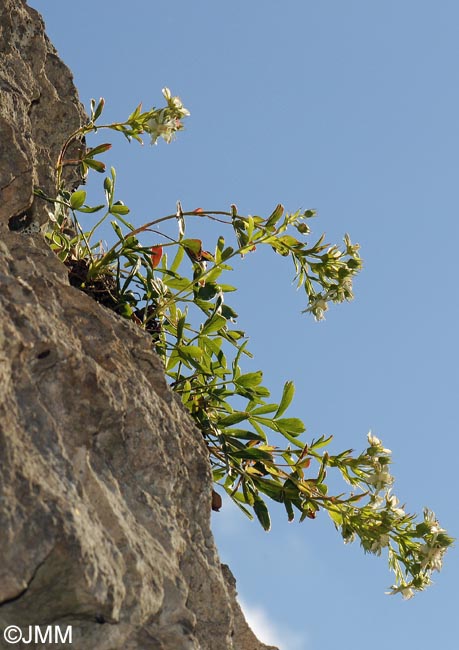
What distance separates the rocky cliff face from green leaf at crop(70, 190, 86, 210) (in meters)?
0.52

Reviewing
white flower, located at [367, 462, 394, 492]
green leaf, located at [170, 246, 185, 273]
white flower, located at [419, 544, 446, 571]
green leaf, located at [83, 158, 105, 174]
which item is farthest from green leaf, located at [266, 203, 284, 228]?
white flower, located at [419, 544, 446, 571]

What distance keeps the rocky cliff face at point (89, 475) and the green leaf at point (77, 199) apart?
20.5 inches

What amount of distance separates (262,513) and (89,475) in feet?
4.19

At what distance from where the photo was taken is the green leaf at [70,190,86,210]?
348 centimetres

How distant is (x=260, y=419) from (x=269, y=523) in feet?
1.26

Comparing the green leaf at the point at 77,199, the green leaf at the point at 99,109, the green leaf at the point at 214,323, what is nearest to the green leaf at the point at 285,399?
the green leaf at the point at 214,323

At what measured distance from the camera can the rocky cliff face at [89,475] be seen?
195 centimetres

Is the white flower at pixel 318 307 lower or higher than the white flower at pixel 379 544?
higher

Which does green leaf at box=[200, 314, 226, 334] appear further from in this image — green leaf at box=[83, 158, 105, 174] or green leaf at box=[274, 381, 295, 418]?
green leaf at box=[83, 158, 105, 174]

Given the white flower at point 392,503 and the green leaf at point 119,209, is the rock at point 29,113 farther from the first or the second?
the white flower at point 392,503

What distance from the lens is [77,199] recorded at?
349 cm

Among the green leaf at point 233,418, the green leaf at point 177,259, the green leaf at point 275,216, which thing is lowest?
the green leaf at point 233,418

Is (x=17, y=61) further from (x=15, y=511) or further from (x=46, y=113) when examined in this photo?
(x=15, y=511)

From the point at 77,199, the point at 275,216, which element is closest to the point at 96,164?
the point at 77,199
